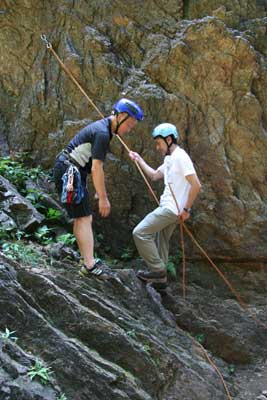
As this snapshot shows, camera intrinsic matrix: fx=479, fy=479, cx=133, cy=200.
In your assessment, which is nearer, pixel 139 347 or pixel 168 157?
pixel 139 347

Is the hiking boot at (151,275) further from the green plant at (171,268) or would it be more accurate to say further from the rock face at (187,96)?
the rock face at (187,96)

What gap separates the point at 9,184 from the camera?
721 cm

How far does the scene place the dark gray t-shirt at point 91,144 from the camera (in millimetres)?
5395

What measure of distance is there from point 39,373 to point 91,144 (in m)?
2.63

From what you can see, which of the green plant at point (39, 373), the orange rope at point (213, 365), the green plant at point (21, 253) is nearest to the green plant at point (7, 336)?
the green plant at point (39, 373)

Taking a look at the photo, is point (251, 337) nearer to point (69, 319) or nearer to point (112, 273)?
point (112, 273)

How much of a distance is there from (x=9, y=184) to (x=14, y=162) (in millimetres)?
882

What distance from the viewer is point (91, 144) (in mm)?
5594

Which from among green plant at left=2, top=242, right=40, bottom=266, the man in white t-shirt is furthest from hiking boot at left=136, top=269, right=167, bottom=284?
green plant at left=2, top=242, right=40, bottom=266

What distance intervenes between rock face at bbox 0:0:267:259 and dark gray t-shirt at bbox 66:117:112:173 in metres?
2.10

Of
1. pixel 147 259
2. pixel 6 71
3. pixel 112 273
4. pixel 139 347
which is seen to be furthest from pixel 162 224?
pixel 6 71

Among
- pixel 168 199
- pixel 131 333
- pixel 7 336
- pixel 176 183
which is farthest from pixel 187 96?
pixel 7 336

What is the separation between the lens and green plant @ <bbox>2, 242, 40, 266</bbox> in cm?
550

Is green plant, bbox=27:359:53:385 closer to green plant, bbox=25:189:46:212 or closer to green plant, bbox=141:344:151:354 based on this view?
green plant, bbox=141:344:151:354
